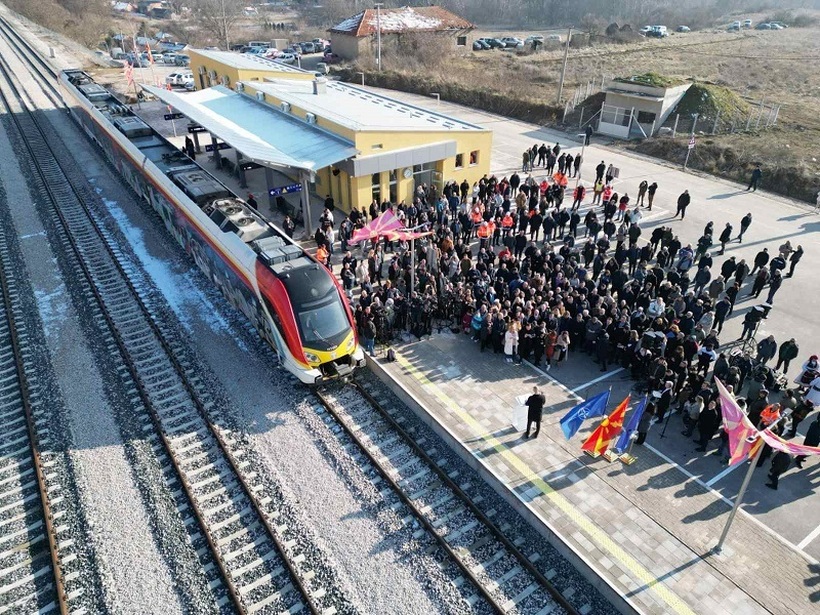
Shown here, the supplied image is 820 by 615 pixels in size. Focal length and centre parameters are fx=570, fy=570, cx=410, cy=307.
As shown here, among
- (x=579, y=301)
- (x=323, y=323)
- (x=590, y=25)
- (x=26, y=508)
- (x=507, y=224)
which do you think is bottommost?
(x=26, y=508)

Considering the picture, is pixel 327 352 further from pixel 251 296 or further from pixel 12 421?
pixel 12 421

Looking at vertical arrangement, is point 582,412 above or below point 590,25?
below

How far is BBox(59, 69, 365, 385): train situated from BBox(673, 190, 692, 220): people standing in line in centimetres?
1527

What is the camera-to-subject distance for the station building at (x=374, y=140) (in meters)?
21.2

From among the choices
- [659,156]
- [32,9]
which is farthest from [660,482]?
[32,9]

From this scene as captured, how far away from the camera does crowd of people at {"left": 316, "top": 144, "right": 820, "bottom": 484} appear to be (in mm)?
12662

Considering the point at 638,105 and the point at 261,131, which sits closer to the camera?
the point at 261,131

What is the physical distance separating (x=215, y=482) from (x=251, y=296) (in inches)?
189

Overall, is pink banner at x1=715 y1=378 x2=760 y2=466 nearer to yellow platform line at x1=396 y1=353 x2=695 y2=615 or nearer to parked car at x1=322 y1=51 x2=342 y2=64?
yellow platform line at x1=396 y1=353 x2=695 y2=615

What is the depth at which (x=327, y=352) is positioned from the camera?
1258 centimetres

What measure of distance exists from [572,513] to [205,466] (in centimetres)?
705

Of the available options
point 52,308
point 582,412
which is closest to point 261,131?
point 52,308

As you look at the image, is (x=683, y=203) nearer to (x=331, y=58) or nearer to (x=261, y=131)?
(x=261, y=131)

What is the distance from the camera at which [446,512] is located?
1029 centimetres
